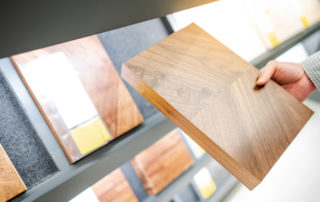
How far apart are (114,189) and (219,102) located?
54 cm

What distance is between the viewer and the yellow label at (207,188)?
1.23 metres

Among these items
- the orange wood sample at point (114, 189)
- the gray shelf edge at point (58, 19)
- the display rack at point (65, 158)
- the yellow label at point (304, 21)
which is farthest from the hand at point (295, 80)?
the yellow label at point (304, 21)

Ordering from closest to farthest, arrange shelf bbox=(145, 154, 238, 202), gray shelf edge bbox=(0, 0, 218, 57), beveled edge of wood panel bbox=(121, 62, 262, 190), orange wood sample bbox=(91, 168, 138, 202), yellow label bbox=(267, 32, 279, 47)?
gray shelf edge bbox=(0, 0, 218, 57), beveled edge of wood panel bbox=(121, 62, 262, 190), orange wood sample bbox=(91, 168, 138, 202), shelf bbox=(145, 154, 238, 202), yellow label bbox=(267, 32, 279, 47)

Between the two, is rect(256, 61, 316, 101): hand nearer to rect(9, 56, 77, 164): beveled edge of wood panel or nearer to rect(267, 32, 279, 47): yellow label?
rect(267, 32, 279, 47): yellow label

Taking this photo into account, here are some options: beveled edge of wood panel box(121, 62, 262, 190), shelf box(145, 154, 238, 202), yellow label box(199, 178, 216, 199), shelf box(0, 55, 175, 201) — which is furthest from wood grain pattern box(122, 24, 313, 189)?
yellow label box(199, 178, 216, 199)

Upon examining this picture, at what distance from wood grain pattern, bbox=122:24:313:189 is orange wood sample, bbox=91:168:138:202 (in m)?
0.42

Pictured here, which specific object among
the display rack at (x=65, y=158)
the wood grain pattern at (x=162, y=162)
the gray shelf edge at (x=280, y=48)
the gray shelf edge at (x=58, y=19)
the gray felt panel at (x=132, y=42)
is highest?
the gray felt panel at (x=132, y=42)

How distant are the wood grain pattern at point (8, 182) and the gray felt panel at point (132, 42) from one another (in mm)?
526

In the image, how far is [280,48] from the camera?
1291 millimetres

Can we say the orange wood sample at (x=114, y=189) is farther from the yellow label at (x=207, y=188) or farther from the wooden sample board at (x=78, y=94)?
the yellow label at (x=207, y=188)

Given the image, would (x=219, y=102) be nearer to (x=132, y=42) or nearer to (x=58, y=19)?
(x=58, y=19)

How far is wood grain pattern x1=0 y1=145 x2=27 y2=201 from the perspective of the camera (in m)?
0.51

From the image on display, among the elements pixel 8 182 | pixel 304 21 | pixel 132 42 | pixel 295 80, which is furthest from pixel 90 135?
pixel 304 21

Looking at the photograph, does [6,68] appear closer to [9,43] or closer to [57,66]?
[57,66]
